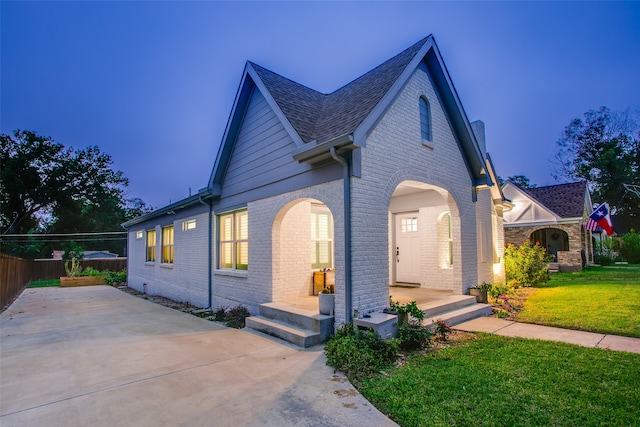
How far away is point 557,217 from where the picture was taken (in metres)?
19.7

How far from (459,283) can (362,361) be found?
4.70m

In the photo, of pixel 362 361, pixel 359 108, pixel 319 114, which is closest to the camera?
pixel 362 361

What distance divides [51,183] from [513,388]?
3879 cm

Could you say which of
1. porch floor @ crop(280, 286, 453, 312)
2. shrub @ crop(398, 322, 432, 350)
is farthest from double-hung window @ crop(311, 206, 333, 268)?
shrub @ crop(398, 322, 432, 350)

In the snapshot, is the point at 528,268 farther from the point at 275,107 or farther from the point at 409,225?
the point at 275,107

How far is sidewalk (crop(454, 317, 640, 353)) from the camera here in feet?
17.4

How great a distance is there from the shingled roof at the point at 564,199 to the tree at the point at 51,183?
121ft

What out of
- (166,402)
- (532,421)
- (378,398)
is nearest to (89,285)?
(166,402)

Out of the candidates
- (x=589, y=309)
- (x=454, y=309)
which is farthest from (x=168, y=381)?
(x=589, y=309)

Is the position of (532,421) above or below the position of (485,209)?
below

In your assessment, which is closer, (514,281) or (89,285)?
(514,281)

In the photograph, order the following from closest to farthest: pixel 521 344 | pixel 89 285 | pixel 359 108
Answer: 1. pixel 521 344
2. pixel 359 108
3. pixel 89 285

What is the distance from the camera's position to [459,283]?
852cm

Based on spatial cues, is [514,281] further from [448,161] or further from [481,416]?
[481,416]
